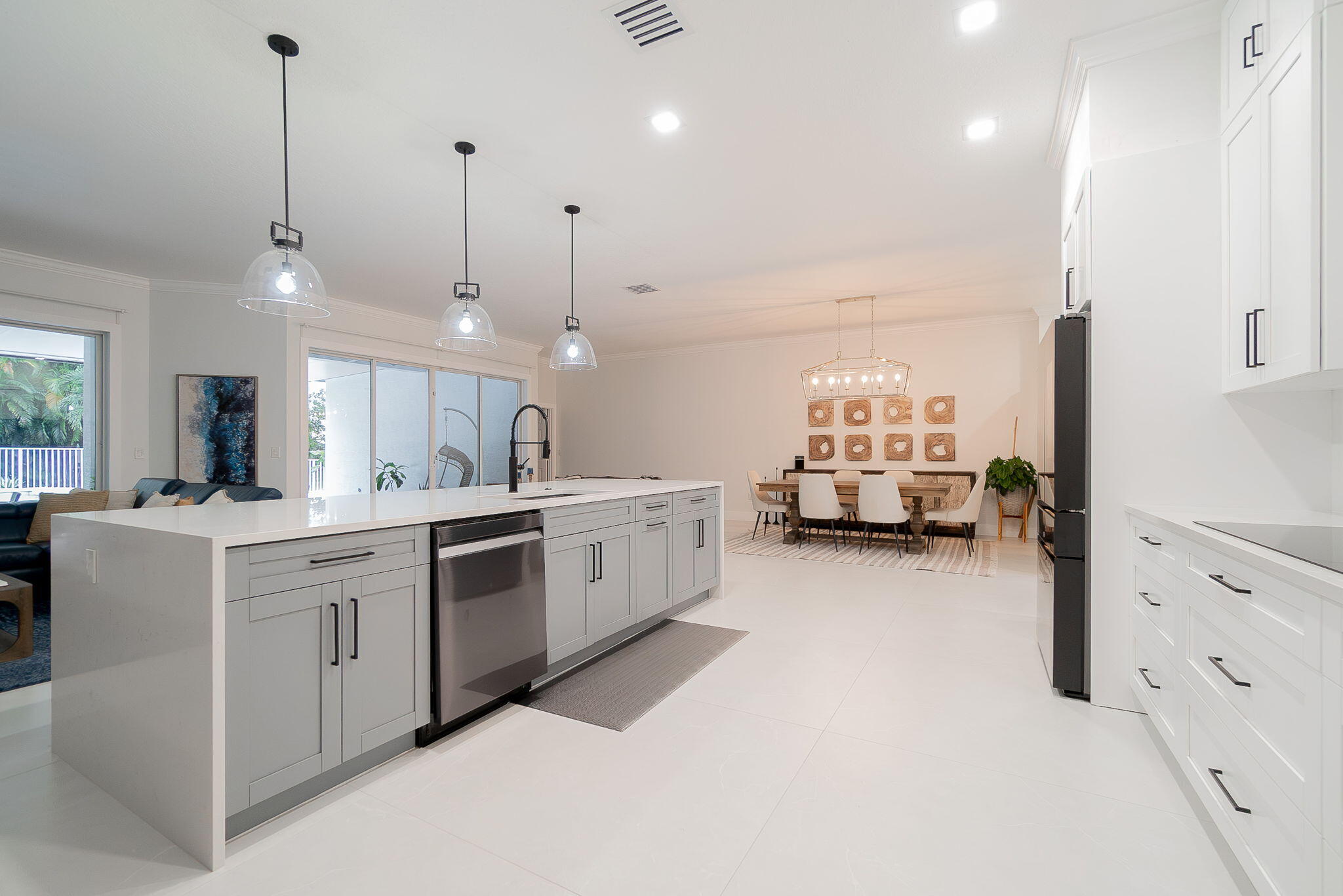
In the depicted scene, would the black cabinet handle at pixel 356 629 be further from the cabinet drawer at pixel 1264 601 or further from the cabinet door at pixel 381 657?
the cabinet drawer at pixel 1264 601

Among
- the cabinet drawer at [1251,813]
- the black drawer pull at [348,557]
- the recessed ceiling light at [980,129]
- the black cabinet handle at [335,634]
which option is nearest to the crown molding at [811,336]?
the recessed ceiling light at [980,129]

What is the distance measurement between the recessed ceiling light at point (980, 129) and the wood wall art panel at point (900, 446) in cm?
511

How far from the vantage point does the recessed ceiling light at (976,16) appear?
213cm

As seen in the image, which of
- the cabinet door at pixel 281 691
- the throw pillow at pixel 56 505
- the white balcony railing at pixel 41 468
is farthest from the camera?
the white balcony railing at pixel 41 468

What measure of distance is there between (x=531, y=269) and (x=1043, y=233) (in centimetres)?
417

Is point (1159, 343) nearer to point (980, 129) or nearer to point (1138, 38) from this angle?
point (1138, 38)

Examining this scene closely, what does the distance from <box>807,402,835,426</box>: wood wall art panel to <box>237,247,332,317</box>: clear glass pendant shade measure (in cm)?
680

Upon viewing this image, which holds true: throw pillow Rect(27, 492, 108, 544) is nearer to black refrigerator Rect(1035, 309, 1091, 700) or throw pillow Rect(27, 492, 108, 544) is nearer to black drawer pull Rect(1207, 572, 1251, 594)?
black refrigerator Rect(1035, 309, 1091, 700)

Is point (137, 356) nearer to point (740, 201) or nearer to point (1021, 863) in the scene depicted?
point (740, 201)

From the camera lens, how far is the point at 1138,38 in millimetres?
2314

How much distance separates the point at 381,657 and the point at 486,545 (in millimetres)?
547

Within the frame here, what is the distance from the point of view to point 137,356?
17.3 ft

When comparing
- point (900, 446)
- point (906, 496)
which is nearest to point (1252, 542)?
point (906, 496)

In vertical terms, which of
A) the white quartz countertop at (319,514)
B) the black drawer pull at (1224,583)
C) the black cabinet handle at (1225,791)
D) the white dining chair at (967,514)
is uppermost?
the white quartz countertop at (319,514)
